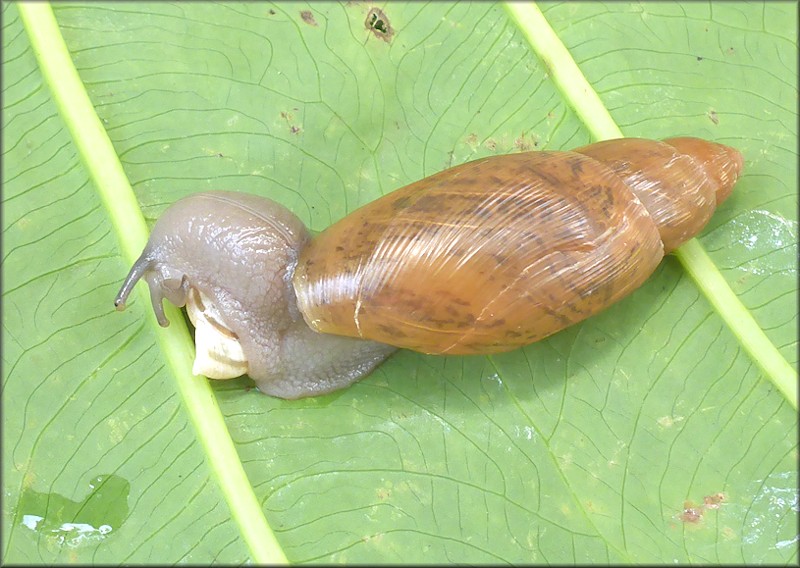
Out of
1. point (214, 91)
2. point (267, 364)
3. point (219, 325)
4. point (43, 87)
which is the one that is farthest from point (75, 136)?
point (267, 364)

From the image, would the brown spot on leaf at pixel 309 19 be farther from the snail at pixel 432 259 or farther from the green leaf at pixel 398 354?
the snail at pixel 432 259

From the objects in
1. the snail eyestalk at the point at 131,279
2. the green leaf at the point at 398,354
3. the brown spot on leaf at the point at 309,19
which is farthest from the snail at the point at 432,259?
the brown spot on leaf at the point at 309,19

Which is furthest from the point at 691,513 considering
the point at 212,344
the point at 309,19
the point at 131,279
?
the point at 309,19

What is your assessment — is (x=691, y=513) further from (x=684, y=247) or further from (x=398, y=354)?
(x=398, y=354)

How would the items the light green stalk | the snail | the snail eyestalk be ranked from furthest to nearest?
the light green stalk → the snail eyestalk → the snail

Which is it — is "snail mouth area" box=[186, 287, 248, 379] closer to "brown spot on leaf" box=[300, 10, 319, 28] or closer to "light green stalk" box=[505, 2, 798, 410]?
"brown spot on leaf" box=[300, 10, 319, 28]

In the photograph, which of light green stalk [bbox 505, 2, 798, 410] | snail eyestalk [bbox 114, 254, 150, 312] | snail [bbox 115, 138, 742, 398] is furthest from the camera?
light green stalk [bbox 505, 2, 798, 410]

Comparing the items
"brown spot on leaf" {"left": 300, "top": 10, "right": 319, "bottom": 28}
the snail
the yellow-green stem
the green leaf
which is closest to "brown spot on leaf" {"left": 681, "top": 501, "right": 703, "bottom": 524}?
the green leaf
